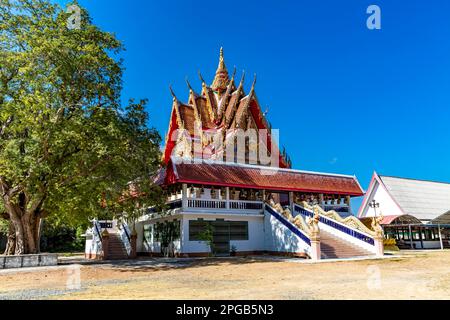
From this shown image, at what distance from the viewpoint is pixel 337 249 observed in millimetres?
22375

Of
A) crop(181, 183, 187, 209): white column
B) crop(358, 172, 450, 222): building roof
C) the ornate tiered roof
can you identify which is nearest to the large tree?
crop(181, 183, 187, 209): white column

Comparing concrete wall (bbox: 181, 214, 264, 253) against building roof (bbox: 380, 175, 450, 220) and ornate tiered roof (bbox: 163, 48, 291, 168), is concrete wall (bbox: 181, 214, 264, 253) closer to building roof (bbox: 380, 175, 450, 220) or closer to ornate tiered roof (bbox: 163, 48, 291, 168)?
ornate tiered roof (bbox: 163, 48, 291, 168)

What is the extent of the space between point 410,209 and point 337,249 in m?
16.5

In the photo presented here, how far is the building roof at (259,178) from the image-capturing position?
2341 cm

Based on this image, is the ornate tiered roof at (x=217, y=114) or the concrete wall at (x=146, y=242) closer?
the concrete wall at (x=146, y=242)

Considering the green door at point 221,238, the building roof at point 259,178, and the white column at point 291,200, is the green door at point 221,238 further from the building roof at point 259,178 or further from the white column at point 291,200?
the white column at point 291,200

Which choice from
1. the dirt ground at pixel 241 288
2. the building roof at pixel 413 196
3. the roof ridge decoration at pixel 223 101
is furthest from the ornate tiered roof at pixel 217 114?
the dirt ground at pixel 241 288

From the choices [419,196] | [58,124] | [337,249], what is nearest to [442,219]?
[419,196]

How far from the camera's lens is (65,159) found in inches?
784

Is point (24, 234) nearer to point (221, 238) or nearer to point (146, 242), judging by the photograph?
point (146, 242)

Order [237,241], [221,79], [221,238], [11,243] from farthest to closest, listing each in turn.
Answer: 1. [221,79]
2. [237,241]
3. [221,238]
4. [11,243]

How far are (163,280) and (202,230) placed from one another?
11.3 metres

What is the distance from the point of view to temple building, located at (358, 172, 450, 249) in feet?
108
